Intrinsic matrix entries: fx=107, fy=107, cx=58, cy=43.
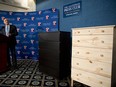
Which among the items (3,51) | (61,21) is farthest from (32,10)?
(3,51)

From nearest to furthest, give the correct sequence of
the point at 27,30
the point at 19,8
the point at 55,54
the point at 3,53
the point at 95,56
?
the point at 95,56, the point at 55,54, the point at 3,53, the point at 27,30, the point at 19,8

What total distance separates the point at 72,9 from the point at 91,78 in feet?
6.89

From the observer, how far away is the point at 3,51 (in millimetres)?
2840

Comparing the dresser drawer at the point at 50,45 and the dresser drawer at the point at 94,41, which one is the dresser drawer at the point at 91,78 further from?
the dresser drawer at the point at 50,45

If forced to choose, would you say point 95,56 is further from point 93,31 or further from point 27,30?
point 27,30

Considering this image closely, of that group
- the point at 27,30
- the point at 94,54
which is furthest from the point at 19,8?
the point at 94,54

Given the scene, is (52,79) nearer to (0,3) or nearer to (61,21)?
(61,21)

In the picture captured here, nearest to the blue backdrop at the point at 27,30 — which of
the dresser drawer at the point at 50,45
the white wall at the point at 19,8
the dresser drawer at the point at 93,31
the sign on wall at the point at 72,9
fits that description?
the white wall at the point at 19,8

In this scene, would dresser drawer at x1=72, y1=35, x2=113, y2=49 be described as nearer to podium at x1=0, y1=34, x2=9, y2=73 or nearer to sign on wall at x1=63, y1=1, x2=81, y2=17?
sign on wall at x1=63, y1=1, x2=81, y2=17

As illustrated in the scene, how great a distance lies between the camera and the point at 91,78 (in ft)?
5.81

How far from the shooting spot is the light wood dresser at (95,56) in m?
1.55

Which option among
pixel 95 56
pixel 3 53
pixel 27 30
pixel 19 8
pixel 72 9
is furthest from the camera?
pixel 19 8

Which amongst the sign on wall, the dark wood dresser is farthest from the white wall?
the dark wood dresser

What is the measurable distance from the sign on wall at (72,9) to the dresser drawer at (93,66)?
1622mm
